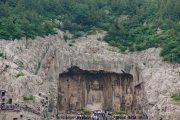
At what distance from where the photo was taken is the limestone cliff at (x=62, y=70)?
57.3 meters

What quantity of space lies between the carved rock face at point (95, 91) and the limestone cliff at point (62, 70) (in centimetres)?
77

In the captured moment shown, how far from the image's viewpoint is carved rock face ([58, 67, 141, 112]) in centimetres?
6969

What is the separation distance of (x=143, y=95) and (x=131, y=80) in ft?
16.3

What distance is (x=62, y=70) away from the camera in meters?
67.3

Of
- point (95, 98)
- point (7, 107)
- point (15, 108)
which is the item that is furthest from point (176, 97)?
point (7, 107)

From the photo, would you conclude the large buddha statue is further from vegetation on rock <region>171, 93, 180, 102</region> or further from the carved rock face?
vegetation on rock <region>171, 93, 180, 102</region>

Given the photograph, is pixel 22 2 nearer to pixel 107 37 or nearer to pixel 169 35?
pixel 107 37

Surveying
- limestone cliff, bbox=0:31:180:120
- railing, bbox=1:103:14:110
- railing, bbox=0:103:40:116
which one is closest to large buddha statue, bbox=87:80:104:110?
limestone cliff, bbox=0:31:180:120

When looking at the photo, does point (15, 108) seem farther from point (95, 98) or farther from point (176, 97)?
point (176, 97)

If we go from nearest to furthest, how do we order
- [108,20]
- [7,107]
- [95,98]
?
[7,107]
[95,98]
[108,20]

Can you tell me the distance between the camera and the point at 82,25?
7806 cm

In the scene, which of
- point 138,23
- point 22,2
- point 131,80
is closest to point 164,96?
point 131,80

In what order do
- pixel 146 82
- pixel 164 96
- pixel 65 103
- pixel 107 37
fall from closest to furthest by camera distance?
pixel 164 96 → pixel 146 82 → pixel 65 103 → pixel 107 37

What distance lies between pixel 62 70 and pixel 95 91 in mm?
7816
